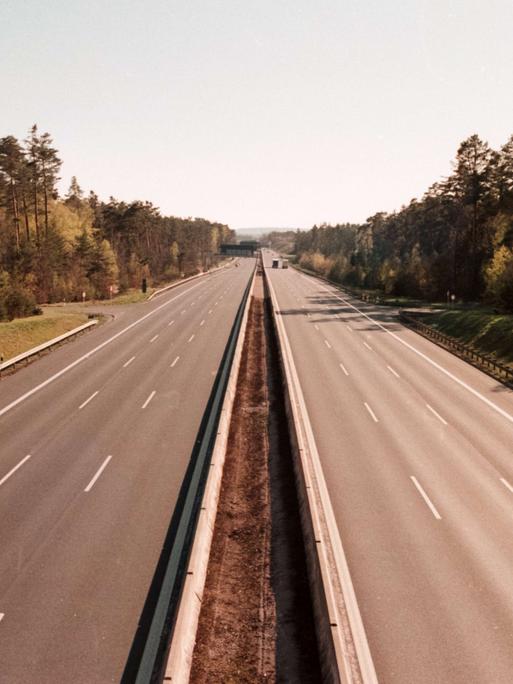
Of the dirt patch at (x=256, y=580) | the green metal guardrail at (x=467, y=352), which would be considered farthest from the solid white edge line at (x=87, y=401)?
the green metal guardrail at (x=467, y=352)

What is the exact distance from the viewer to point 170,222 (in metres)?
177

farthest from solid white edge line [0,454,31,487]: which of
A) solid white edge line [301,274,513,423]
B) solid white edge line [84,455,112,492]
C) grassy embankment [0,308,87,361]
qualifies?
solid white edge line [301,274,513,423]

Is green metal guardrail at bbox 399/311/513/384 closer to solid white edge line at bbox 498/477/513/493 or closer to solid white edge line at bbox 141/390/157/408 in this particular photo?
solid white edge line at bbox 498/477/513/493

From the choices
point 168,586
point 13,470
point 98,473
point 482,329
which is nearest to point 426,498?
point 168,586

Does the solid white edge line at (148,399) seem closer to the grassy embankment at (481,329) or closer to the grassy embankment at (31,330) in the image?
the grassy embankment at (31,330)

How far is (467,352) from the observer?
33531 millimetres

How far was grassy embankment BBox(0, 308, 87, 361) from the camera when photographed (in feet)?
107

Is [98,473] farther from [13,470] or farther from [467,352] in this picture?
[467,352]

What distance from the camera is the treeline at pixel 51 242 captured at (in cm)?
6097

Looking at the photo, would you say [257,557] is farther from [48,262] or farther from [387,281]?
[387,281]

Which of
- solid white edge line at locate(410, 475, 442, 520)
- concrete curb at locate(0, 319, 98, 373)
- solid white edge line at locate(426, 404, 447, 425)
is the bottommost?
solid white edge line at locate(410, 475, 442, 520)

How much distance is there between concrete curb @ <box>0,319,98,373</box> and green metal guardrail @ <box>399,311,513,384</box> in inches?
1039

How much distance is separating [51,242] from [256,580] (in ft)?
216

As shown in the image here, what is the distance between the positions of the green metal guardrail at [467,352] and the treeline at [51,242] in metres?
32.2
